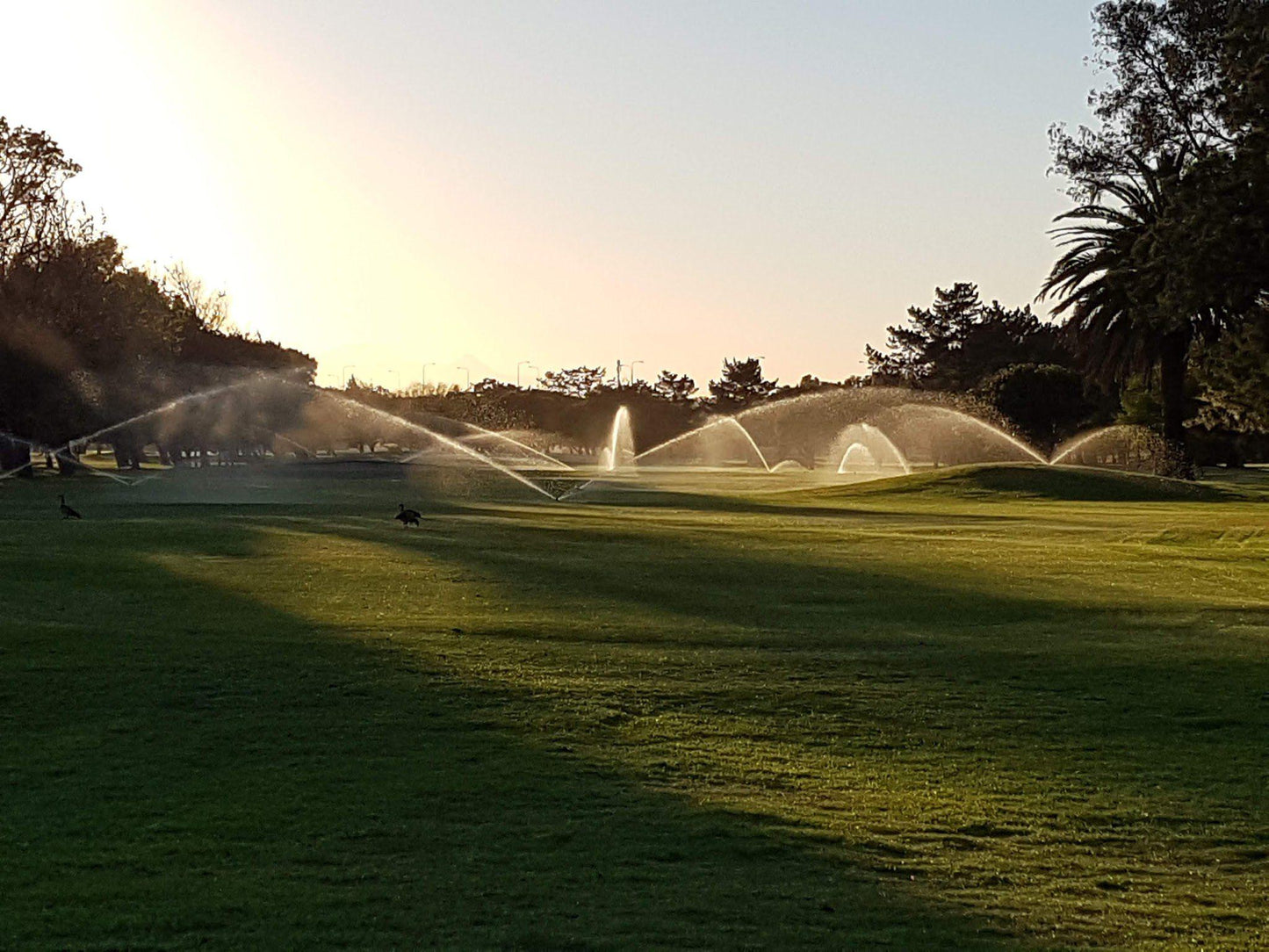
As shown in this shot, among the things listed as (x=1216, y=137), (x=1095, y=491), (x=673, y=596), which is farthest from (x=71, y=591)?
(x=1095, y=491)

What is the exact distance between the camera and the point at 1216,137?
164 ft

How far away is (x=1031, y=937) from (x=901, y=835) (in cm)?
219

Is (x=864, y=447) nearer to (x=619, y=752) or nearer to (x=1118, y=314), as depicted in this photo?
(x=1118, y=314)

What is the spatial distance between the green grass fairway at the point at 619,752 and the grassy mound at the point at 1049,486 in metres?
32.8

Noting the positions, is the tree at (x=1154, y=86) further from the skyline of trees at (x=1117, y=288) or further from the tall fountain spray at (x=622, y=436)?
the tall fountain spray at (x=622, y=436)

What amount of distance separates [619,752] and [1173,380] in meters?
71.9

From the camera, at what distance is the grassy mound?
61.2 meters

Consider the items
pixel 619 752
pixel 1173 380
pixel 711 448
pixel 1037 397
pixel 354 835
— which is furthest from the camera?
pixel 711 448

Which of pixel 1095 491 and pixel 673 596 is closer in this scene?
pixel 673 596

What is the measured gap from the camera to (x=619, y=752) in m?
13.1

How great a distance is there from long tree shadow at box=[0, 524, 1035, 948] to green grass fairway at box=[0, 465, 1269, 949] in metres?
0.04

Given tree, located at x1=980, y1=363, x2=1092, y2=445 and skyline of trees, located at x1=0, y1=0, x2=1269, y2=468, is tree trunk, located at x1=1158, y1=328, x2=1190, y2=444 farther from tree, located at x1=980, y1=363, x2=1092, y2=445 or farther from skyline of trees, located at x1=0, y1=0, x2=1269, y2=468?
tree, located at x1=980, y1=363, x2=1092, y2=445

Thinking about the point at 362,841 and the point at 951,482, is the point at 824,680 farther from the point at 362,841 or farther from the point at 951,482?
the point at 951,482

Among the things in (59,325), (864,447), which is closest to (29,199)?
(59,325)
